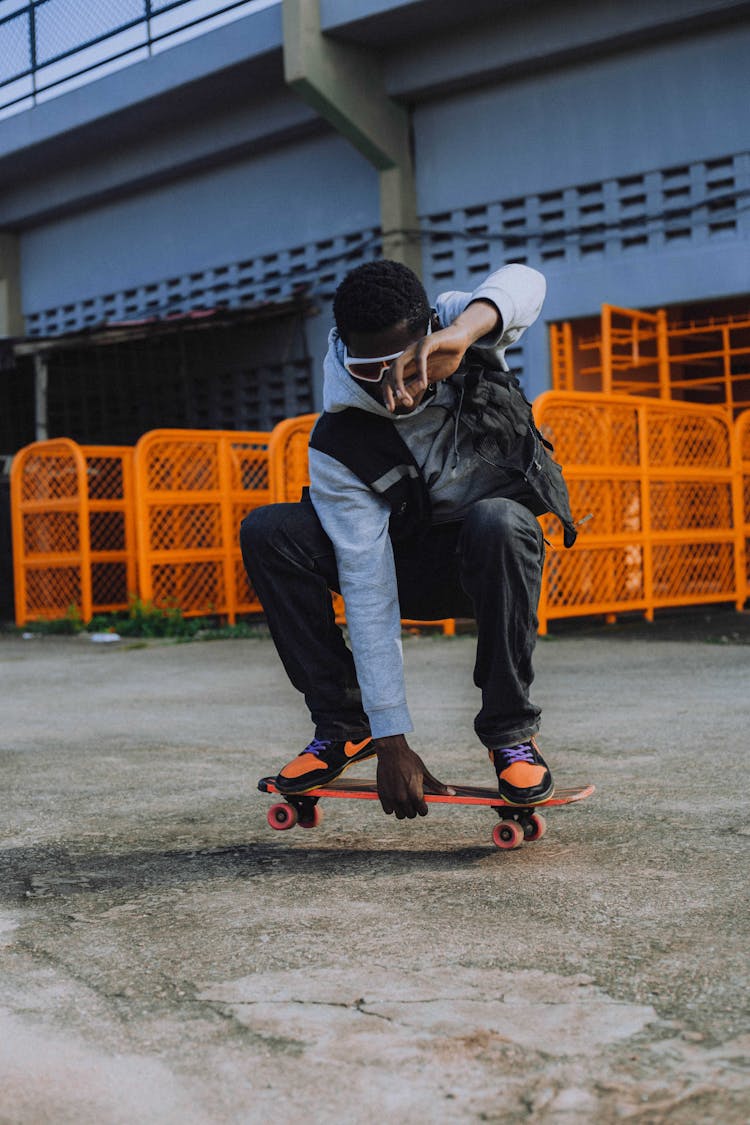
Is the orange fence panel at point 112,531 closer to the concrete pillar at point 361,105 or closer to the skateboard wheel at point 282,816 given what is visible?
the concrete pillar at point 361,105

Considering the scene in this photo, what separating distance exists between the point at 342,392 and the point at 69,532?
909 centimetres

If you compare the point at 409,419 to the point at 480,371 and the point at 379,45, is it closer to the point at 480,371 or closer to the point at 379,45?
the point at 480,371

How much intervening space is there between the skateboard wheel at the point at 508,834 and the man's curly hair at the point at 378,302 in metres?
1.07

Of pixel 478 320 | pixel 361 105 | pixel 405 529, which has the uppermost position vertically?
pixel 361 105

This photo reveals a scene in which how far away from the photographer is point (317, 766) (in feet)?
10.2

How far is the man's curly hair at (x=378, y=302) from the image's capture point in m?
2.81

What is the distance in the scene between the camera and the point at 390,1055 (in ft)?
6.13

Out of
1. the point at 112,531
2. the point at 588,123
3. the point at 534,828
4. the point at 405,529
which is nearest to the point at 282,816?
the point at 534,828

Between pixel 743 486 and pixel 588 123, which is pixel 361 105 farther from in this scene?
pixel 743 486

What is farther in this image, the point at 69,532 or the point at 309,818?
the point at 69,532

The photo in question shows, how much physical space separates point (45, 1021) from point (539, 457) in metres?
1.60

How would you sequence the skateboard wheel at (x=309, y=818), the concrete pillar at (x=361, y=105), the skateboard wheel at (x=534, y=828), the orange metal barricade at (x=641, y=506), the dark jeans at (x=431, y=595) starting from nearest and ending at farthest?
the dark jeans at (x=431, y=595) < the skateboard wheel at (x=534, y=828) < the skateboard wheel at (x=309, y=818) < the orange metal barricade at (x=641, y=506) < the concrete pillar at (x=361, y=105)

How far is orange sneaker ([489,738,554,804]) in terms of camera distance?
114 inches

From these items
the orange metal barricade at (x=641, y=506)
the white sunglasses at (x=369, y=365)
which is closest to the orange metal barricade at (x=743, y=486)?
the orange metal barricade at (x=641, y=506)
